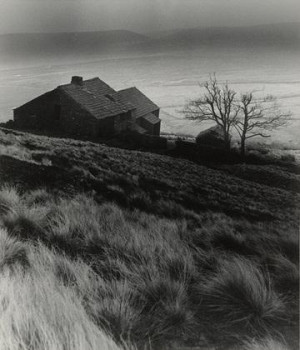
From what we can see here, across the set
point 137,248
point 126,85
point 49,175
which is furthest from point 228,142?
point 137,248

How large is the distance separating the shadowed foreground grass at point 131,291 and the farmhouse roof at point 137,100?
24.1m

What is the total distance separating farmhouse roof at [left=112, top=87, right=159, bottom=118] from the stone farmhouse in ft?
3.30

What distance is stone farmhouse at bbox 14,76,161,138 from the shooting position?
22266 mm

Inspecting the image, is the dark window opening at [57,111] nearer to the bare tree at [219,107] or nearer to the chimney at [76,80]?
the chimney at [76,80]

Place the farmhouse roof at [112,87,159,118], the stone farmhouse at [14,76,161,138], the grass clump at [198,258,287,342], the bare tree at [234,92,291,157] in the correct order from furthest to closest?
1. the farmhouse roof at [112,87,159,118]
2. the bare tree at [234,92,291,157]
3. the stone farmhouse at [14,76,161,138]
4. the grass clump at [198,258,287,342]

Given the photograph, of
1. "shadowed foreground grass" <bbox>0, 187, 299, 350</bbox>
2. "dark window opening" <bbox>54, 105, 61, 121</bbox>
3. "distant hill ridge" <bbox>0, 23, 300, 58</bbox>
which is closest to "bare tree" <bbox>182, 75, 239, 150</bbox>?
"dark window opening" <bbox>54, 105, 61, 121</bbox>

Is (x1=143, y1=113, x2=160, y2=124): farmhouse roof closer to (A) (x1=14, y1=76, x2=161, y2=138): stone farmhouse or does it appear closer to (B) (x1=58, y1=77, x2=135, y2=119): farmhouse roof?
(A) (x1=14, y1=76, x2=161, y2=138): stone farmhouse

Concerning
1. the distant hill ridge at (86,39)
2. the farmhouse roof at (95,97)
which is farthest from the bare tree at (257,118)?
the distant hill ridge at (86,39)

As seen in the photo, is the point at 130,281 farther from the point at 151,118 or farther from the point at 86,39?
the point at 151,118

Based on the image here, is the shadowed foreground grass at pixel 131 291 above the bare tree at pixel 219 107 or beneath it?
beneath

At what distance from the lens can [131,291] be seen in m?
2.79

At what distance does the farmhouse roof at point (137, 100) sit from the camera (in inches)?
1107

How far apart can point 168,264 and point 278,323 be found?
3.55 feet

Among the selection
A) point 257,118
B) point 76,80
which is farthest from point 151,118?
point 257,118
